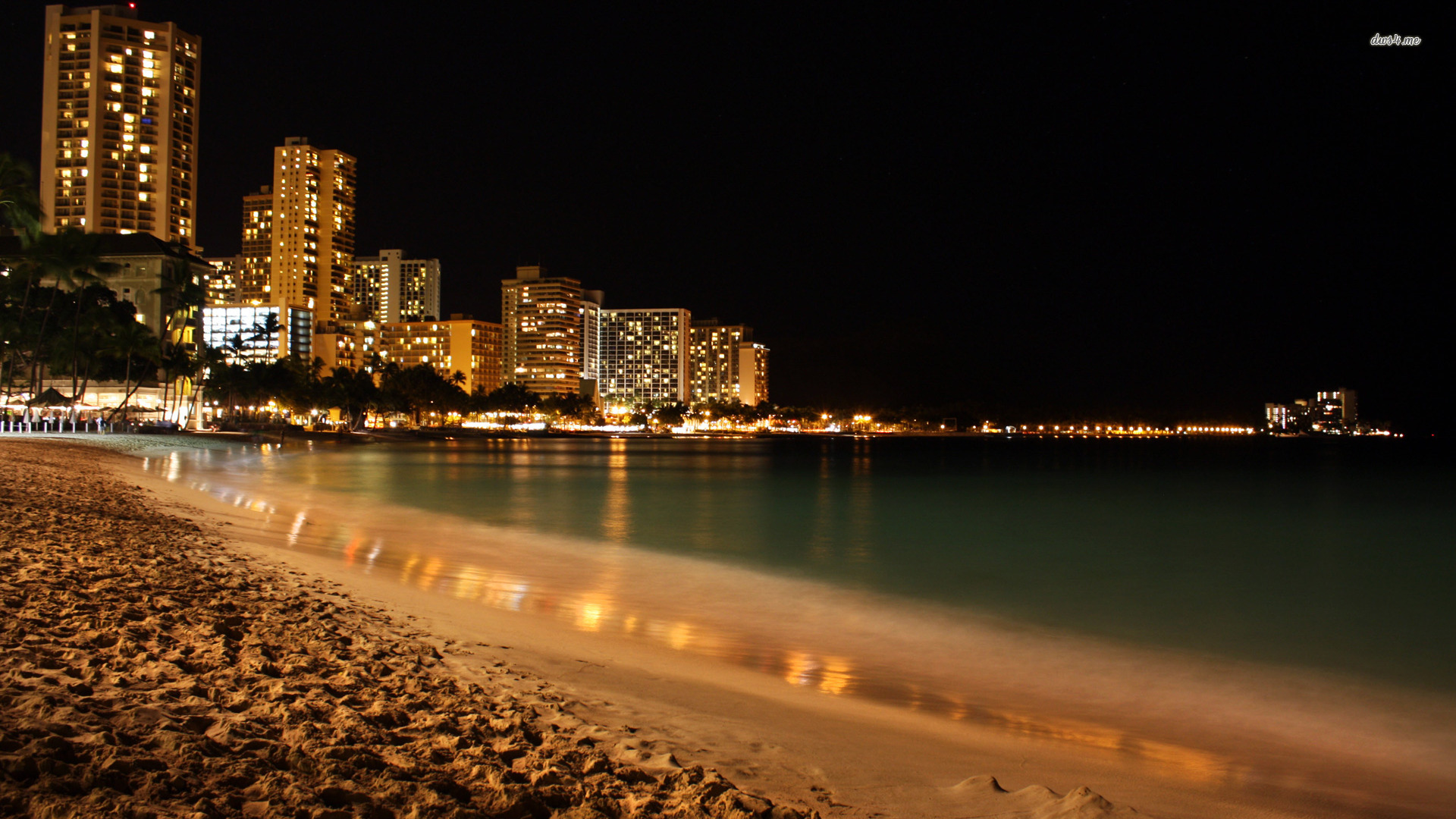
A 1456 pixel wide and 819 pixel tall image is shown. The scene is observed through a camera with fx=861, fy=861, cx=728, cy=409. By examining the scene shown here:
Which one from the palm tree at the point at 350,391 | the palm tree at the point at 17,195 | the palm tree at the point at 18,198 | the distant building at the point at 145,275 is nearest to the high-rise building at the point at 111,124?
the distant building at the point at 145,275

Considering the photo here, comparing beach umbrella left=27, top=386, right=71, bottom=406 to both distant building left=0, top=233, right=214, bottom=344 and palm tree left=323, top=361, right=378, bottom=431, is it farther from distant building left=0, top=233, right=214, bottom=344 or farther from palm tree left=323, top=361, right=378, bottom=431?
palm tree left=323, top=361, right=378, bottom=431

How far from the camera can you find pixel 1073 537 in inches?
934

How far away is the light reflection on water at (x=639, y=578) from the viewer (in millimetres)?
7633

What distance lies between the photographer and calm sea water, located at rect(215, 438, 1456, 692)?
12594 millimetres

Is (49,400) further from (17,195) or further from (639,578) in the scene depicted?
(639,578)

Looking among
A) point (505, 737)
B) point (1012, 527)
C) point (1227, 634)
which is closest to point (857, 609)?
point (1227, 634)

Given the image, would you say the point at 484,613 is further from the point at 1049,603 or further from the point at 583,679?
the point at 1049,603

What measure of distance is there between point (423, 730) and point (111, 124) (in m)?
165

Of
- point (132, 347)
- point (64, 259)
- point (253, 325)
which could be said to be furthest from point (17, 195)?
point (253, 325)

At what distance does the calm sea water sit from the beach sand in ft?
20.9

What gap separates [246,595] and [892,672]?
6.71 metres

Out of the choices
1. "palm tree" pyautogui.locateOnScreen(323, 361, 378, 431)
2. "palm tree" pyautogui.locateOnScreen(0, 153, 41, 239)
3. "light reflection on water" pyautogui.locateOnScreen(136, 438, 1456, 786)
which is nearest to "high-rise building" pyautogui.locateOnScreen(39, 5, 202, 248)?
"palm tree" pyautogui.locateOnScreen(323, 361, 378, 431)

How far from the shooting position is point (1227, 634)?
1168cm

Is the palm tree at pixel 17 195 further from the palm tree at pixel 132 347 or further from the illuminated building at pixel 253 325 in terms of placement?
the illuminated building at pixel 253 325
